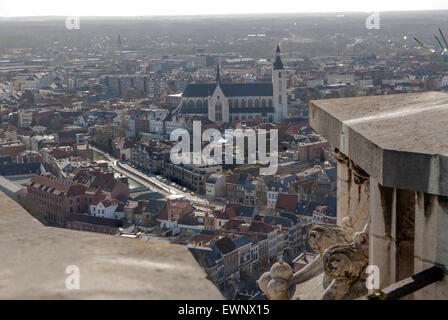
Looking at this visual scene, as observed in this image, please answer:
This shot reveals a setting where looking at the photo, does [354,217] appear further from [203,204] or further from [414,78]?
[414,78]

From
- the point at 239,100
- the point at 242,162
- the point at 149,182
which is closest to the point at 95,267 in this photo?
the point at 149,182

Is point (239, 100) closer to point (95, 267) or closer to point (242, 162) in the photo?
point (242, 162)

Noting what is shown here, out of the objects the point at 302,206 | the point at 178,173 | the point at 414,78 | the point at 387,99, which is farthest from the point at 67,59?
the point at 387,99

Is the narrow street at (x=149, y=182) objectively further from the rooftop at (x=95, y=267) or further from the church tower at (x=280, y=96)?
the rooftop at (x=95, y=267)

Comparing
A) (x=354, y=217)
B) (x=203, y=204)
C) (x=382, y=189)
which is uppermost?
(x=382, y=189)

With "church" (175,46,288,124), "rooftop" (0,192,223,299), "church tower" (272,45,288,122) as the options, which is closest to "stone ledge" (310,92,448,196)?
"rooftop" (0,192,223,299)

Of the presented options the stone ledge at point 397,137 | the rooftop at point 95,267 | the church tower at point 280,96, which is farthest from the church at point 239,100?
the rooftop at point 95,267

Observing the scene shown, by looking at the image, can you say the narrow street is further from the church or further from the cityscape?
the church
